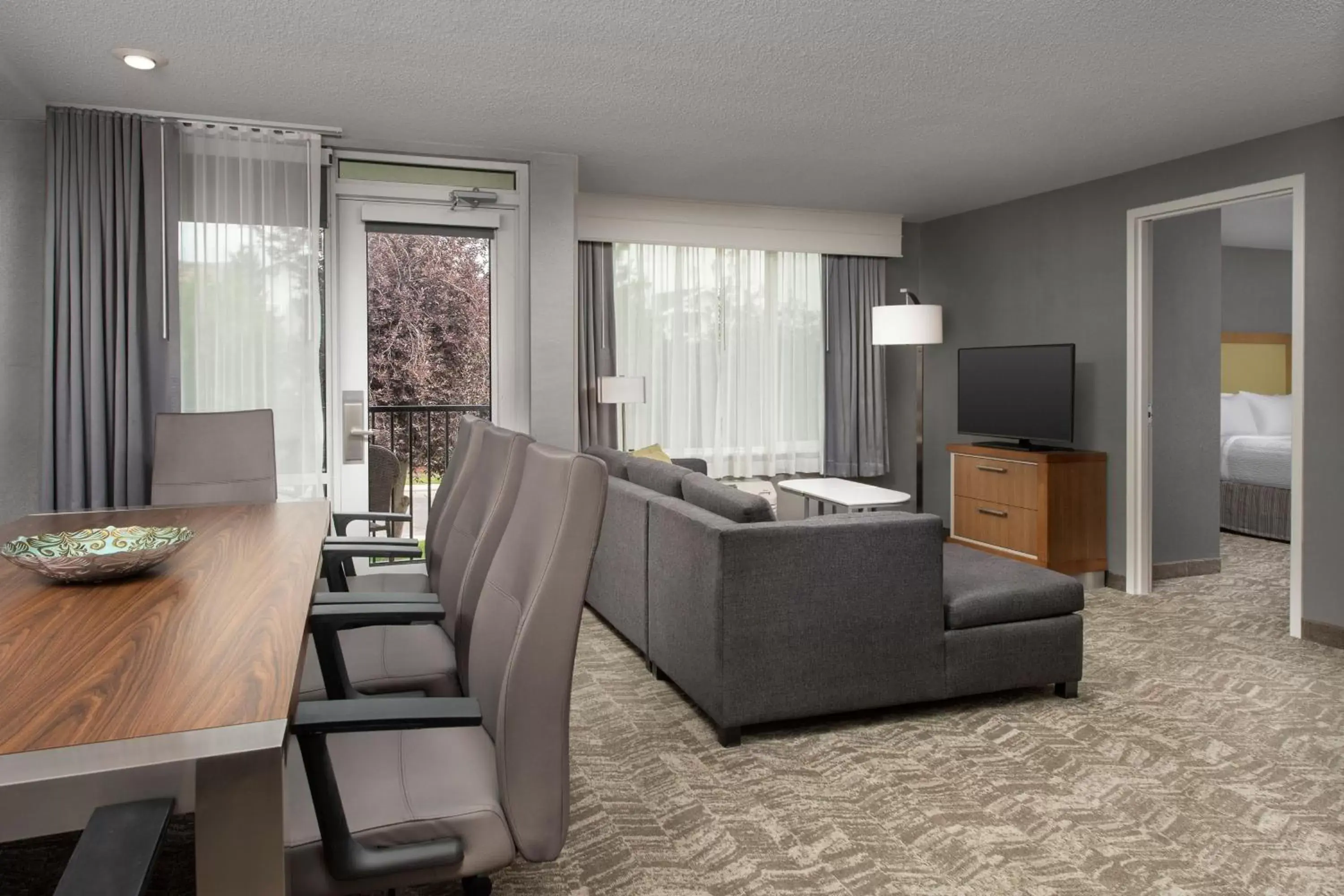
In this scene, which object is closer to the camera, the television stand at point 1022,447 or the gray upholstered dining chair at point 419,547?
the gray upholstered dining chair at point 419,547

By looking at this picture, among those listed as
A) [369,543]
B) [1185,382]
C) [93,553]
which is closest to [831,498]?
[1185,382]

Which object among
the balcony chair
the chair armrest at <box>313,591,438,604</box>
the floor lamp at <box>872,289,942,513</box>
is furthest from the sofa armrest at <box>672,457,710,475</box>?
Result: the chair armrest at <box>313,591,438,604</box>

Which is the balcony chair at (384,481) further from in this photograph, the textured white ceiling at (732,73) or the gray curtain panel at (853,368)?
the gray curtain panel at (853,368)

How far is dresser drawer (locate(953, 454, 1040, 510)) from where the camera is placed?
17.9 feet

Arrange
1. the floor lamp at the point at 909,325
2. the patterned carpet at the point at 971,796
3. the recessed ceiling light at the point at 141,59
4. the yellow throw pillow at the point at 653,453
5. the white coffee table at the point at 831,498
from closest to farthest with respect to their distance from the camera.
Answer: the patterned carpet at the point at 971,796, the recessed ceiling light at the point at 141,59, the white coffee table at the point at 831,498, the yellow throw pillow at the point at 653,453, the floor lamp at the point at 909,325

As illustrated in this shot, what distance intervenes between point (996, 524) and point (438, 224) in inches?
153

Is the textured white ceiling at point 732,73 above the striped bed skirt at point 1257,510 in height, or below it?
above

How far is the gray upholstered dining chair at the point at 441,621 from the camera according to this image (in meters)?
1.92

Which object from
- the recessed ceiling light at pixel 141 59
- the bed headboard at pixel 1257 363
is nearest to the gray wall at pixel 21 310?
the recessed ceiling light at pixel 141 59

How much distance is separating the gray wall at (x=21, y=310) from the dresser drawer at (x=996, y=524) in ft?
17.5

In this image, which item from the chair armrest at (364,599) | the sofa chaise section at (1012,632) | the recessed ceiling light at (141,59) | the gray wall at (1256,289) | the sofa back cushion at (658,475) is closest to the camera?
the chair armrest at (364,599)

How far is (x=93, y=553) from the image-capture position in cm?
193

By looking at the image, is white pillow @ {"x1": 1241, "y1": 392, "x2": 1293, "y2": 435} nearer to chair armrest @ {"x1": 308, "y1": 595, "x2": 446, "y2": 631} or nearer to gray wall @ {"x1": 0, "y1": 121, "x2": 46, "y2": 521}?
chair armrest @ {"x1": 308, "y1": 595, "x2": 446, "y2": 631}

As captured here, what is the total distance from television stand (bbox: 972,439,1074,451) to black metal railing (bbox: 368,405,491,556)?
3.25 metres
